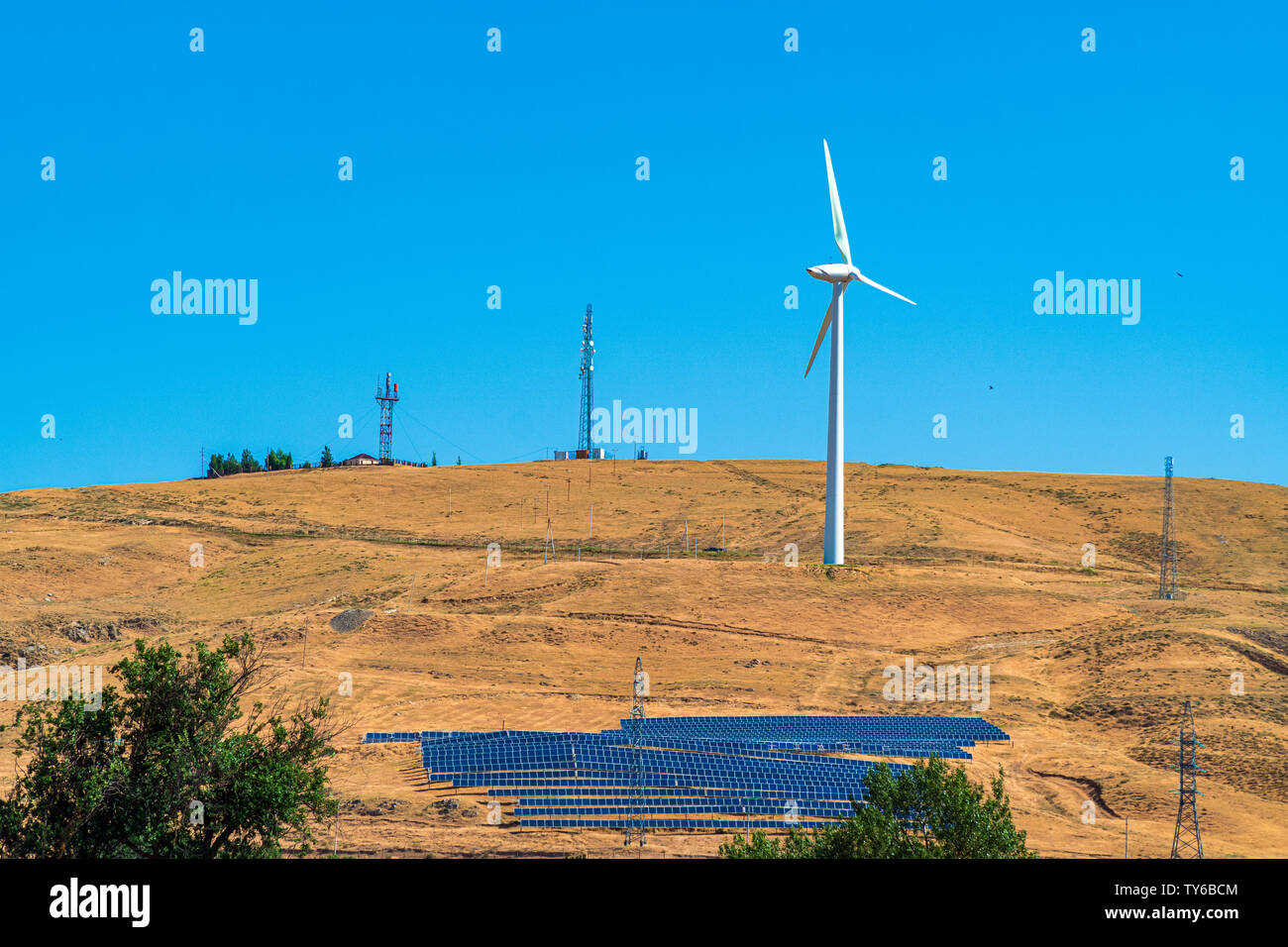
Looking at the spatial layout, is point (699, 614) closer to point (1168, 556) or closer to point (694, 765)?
point (694, 765)

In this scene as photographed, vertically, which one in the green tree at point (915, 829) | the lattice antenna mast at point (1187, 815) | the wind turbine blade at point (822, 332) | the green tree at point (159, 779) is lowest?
the lattice antenna mast at point (1187, 815)

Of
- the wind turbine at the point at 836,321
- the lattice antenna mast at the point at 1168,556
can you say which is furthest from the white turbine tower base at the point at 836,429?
the lattice antenna mast at the point at 1168,556

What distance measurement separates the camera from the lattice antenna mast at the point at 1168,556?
76.6m

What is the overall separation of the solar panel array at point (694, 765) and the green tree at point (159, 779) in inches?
633

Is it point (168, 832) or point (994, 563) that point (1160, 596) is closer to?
point (994, 563)

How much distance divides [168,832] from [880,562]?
258 feet

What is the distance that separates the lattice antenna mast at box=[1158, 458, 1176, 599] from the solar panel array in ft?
97.5

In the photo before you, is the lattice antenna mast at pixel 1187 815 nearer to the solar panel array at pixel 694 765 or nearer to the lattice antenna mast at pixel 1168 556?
the solar panel array at pixel 694 765

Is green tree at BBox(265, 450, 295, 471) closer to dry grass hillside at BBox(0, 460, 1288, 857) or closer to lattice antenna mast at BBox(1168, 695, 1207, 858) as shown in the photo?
dry grass hillside at BBox(0, 460, 1288, 857)

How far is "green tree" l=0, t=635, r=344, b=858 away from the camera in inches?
872

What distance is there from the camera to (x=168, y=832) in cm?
2264

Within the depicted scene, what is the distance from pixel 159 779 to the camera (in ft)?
73.9
